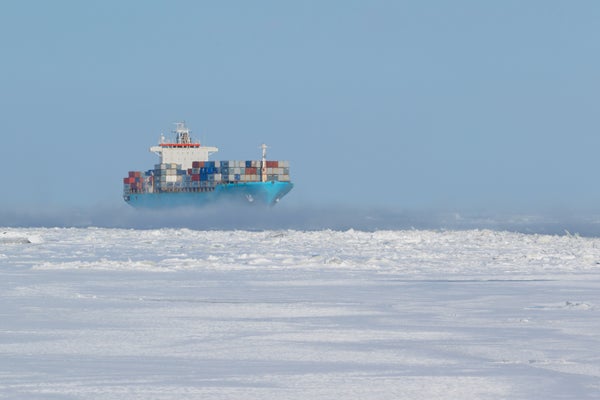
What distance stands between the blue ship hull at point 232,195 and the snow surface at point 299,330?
72.8 meters

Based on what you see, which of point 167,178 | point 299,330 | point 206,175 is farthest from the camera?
point 167,178

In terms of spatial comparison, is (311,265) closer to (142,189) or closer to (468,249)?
(468,249)

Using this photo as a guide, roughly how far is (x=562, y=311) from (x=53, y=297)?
17.6ft

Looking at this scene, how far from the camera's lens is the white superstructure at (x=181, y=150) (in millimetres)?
102750

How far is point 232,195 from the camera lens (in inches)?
3561

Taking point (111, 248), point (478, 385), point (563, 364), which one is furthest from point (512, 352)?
point (111, 248)

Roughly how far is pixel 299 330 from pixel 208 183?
276 feet

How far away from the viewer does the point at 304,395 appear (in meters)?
5.43

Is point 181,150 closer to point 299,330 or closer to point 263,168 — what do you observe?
point 263,168

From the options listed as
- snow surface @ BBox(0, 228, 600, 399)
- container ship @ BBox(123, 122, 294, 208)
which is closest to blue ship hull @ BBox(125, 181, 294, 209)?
container ship @ BBox(123, 122, 294, 208)

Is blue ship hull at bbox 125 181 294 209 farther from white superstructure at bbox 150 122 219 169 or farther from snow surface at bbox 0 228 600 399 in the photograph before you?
snow surface at bbox 0 228 600 399

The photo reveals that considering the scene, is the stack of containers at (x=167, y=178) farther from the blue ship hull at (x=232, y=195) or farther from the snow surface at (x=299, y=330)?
the snow surface at (x=299, y=330)

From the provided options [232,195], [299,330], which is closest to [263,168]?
[232,195]

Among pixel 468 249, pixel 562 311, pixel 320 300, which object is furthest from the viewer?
pixel 468 249
